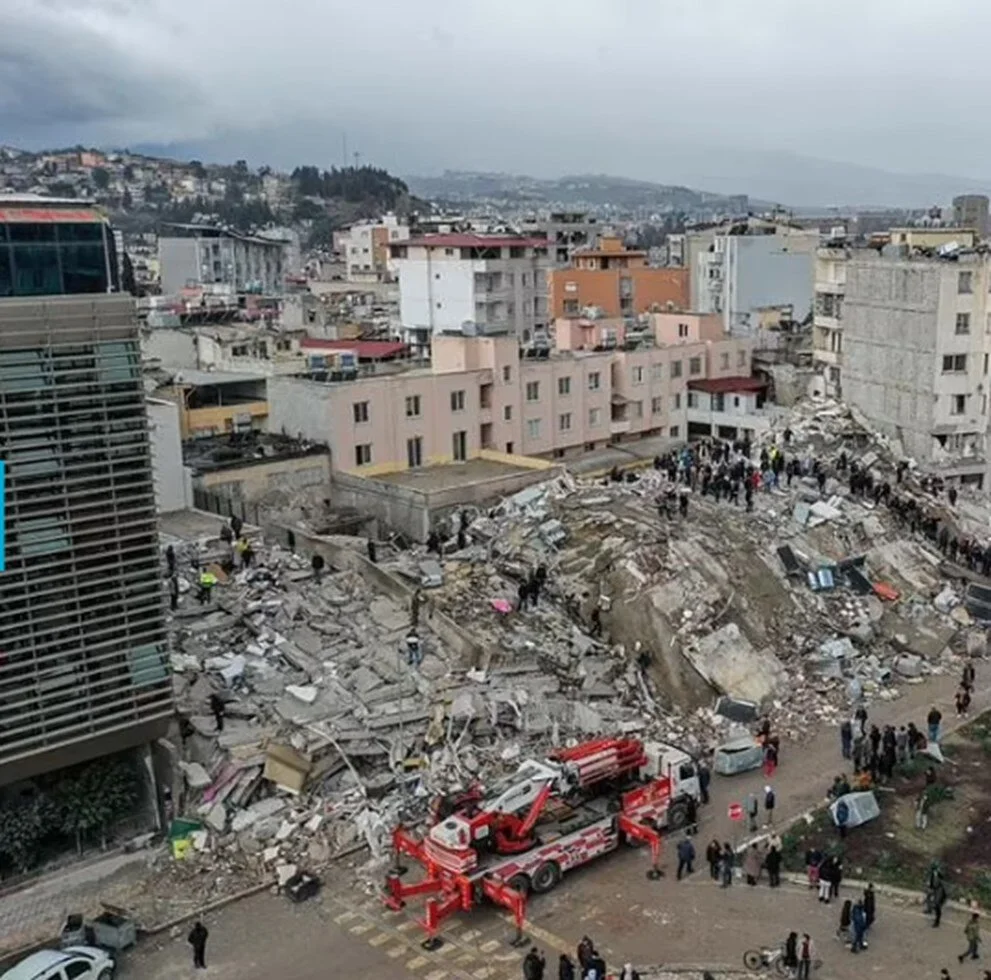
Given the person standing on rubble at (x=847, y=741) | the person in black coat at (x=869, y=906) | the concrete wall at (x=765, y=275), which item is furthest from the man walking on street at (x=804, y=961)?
the concrete wall at (x=765, y=275)

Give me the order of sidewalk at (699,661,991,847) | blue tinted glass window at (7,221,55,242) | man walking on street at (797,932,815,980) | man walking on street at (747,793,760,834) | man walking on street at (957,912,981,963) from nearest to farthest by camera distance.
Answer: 1. man walking on street at (797,932,815,980)
2. man walking on street at (957,912,981,963)
3. blue tinted glass window at (7,221,55,242)
4. man walking on street at (747,793,760,834)
5. sidewalk at (699,661,991,847)

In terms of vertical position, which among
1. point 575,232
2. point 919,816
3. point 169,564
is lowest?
point 919,816

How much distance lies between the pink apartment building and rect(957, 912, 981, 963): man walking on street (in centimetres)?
3025

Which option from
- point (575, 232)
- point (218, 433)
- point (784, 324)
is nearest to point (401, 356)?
point (218, 433)

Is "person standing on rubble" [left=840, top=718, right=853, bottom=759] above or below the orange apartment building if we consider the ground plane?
below

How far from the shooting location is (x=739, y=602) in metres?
36.6

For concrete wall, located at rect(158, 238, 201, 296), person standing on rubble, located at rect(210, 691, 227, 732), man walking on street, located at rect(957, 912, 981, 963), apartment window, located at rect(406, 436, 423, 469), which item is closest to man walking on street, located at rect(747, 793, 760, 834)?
man walking on street, located at rect(957, 912, 981, 963)

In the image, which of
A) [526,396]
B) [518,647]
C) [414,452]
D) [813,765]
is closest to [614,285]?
[526,396]

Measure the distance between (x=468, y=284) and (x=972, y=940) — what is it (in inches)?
2494

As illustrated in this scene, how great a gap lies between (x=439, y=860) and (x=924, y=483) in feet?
120

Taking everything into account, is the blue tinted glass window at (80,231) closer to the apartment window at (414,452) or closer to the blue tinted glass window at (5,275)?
the blue tinted glass window at (5,275)

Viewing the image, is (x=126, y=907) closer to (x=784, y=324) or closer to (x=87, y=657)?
(x=87, y=657)

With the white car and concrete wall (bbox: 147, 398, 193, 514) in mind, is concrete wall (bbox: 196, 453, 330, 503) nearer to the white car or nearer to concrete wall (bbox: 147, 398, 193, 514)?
concrete wall (bbox: 147, 398, 193, 514)

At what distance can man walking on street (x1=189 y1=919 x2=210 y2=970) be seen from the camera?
2152cm
